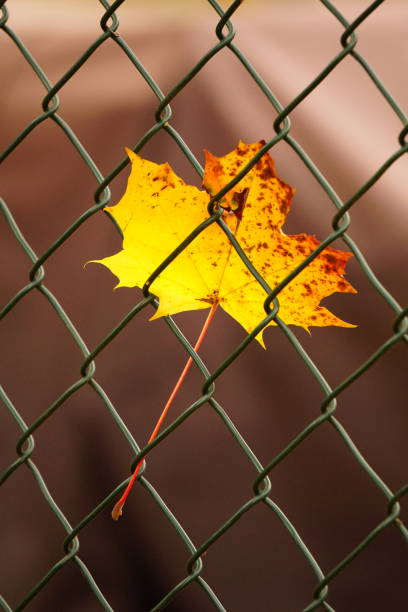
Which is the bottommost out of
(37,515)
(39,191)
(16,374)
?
(37,515)

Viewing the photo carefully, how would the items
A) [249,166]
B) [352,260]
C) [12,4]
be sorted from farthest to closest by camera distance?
[12,4]
[352,260]
[249,166]

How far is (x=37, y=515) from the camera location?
176cm

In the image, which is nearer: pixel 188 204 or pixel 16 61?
pixel 188 204

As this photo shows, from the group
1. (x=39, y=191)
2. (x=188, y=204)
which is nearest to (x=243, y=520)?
(x=39, y=191)

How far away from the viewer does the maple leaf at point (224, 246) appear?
71 centimetres

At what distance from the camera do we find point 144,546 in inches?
Answer: 69.1

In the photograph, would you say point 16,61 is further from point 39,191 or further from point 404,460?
point 404,460

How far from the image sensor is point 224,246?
0.75 metres

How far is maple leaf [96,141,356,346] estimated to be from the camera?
71cm

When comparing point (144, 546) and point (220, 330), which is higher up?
point (220, 330)

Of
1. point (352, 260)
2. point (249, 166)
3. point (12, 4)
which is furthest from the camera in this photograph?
point (12, 4)

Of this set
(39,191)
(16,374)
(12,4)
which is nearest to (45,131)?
(39,191)

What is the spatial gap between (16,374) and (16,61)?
764 millimetres

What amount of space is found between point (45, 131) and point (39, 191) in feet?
0.48
